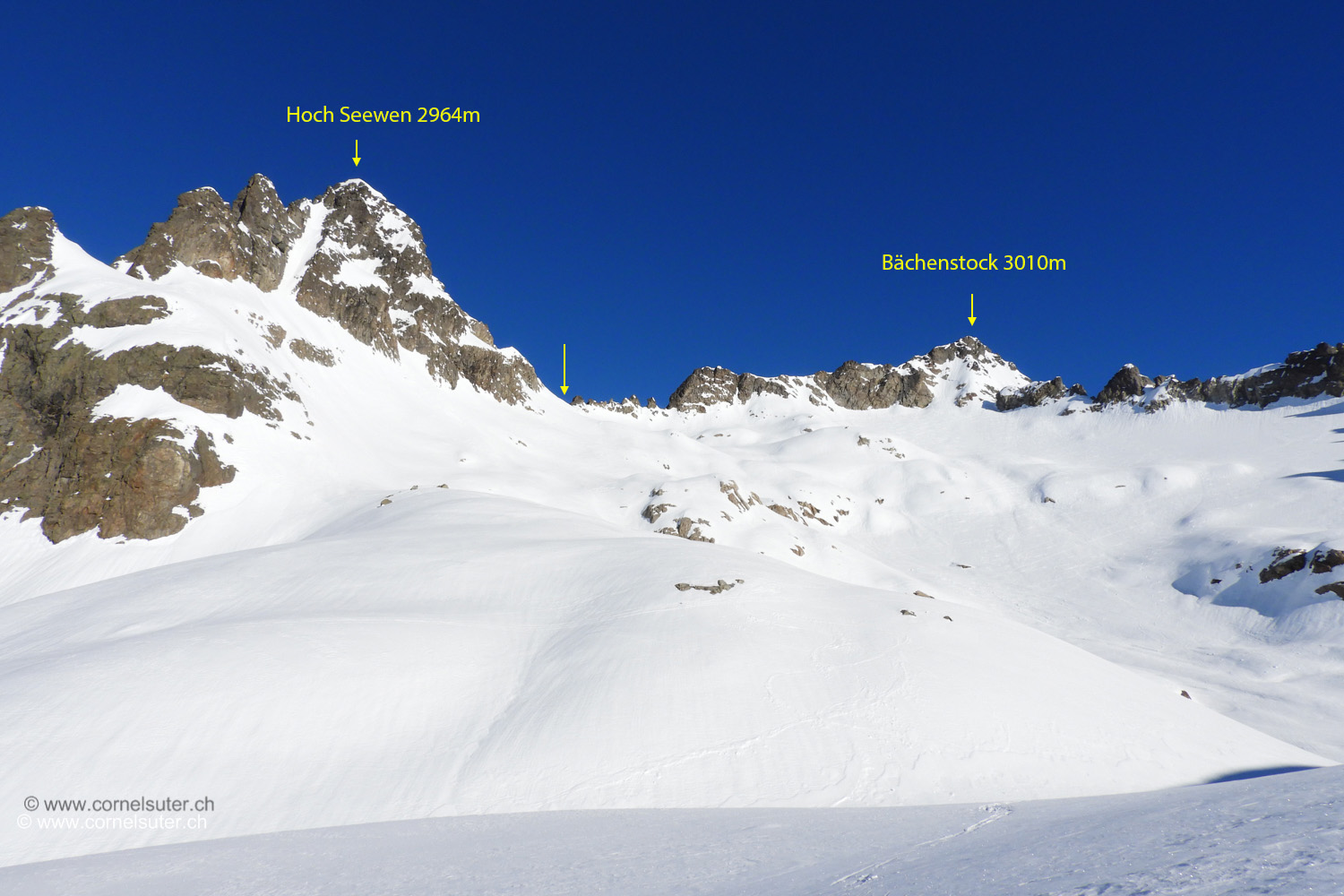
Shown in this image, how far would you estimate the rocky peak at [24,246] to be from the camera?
46.5 metres

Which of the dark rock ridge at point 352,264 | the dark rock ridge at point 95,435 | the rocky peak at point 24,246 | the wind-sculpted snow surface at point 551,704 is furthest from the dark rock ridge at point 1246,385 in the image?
the rocky peak at point 24,246

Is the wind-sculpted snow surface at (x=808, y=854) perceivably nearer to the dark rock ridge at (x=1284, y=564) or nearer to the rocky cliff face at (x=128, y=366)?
the rocky cliff face at (x=128, y=366)

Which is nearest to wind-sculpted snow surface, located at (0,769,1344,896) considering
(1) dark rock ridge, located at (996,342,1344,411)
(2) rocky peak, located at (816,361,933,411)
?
(1) dark rock ridge, located at (996,342,1344,411)

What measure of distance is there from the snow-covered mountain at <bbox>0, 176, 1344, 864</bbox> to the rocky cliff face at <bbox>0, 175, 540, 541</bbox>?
24 centimetres

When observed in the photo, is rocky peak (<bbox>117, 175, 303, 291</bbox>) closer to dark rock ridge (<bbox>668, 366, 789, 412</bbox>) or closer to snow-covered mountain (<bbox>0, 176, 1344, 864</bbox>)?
snow-covered mountain (<bbox>0, 176, 1344, 864</bbox>)

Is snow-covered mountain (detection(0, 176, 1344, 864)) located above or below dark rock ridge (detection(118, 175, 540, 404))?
below

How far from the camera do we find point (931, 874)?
5500 mm

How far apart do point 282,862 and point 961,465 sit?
8590 centimetres

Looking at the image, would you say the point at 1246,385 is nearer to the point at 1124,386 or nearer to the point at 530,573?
the point at 1124,386

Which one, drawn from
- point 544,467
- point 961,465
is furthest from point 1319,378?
point 544,467

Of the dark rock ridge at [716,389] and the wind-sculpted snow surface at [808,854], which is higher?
the dark rock ridge at [716,389]

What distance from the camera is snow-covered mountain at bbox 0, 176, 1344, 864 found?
39.1ft

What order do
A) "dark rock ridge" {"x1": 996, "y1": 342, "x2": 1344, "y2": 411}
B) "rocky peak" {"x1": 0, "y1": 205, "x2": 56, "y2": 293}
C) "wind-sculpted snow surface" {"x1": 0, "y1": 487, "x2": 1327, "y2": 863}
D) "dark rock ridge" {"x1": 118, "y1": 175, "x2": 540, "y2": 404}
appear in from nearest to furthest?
1. "wind-sculpted snow surface" {"x1": 0, "y1": 487, "x2": 1327, "y2": 863}
2. "rocky peak" {"x1": 0, "y1": 205, "x2": 56, "y2": 293}
3. "dark rock ridge" {"x1": 118, "y1": 175, "x2": 540, "y2": 404}
4. "dark rock ridge" {"x1": 996, "y1": 342, "x2": 1344, "y2": 411}

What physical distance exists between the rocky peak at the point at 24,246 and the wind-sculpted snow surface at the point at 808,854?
58.8 meters
